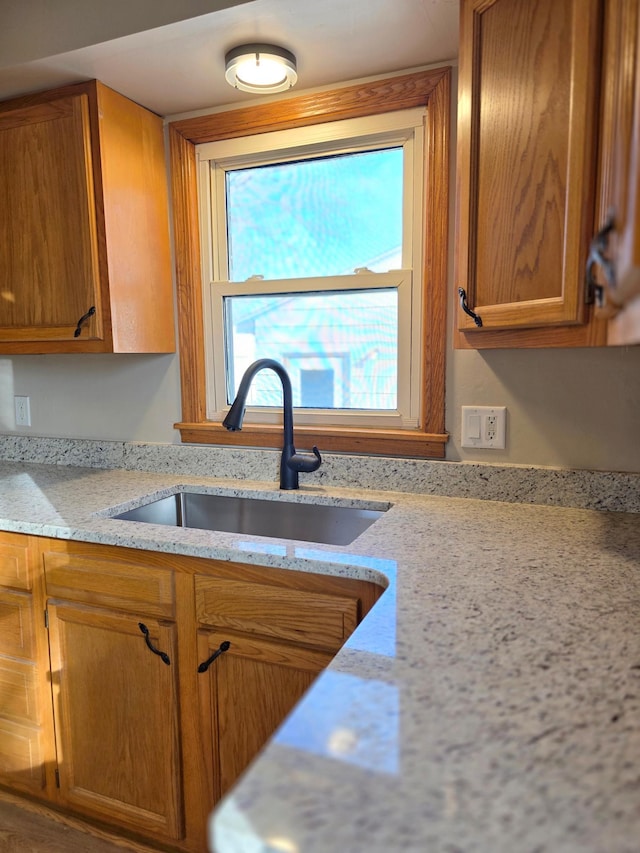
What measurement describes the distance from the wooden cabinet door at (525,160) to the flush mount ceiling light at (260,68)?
1.58 ft

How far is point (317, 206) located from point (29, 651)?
1.50 metres

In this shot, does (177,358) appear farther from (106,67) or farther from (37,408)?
(106,67)

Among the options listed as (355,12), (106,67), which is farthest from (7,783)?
(355,12)

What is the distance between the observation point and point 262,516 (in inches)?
69.2

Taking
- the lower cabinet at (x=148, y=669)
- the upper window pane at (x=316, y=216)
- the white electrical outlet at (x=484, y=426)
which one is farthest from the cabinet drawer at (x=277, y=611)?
the upper window pane at (x=316, y=216)

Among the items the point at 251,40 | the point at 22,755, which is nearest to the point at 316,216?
the point at 251,40

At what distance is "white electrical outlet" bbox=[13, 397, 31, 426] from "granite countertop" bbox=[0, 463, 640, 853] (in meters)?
1.24

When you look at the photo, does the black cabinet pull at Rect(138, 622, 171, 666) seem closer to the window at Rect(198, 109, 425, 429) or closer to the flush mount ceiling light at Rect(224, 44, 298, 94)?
the window at Rect(198, 109, 425, 429)

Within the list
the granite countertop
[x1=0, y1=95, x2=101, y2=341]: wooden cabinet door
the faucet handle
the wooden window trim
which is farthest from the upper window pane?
the granite countertop

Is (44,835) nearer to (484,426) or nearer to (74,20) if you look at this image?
(484,426)

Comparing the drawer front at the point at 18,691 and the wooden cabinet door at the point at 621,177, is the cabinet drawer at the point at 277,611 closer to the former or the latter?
the drawer front at the point at 18,691

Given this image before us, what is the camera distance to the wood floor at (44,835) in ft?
4.89

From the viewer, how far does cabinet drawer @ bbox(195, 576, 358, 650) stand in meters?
1.18

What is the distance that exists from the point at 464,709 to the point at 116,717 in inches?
43.5
